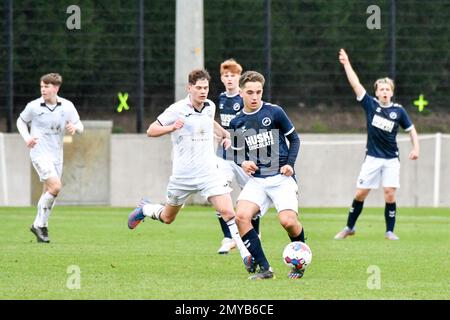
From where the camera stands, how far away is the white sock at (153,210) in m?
12.8

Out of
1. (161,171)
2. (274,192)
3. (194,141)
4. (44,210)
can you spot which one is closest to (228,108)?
(194,141)

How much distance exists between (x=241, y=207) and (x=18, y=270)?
7.21 feet

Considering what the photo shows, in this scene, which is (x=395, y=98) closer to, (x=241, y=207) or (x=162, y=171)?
(x=162, y=171)

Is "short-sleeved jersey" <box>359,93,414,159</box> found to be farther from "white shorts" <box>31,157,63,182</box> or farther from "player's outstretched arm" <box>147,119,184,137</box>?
"player's outstretched arm" <box>147,119,184,137</box>

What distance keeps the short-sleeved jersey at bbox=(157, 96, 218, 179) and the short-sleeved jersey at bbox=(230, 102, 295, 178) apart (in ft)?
3.49

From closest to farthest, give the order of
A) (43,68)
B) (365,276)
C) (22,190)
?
(365,276) → (22,190) → (43,68)

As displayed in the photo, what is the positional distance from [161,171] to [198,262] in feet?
40.9

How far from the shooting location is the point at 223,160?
14.2 meters

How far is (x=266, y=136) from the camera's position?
1080cm

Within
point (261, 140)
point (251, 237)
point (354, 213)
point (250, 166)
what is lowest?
point (354, 213)

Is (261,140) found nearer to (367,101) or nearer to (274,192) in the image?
(274,192)

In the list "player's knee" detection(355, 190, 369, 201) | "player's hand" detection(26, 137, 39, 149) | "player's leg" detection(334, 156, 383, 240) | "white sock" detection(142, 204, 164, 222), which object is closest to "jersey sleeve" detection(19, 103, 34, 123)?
"player's hand" detection(26, 137, 39, 149)

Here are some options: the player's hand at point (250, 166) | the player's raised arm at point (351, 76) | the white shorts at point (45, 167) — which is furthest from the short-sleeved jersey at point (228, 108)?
the player's hand at point (250, 166)

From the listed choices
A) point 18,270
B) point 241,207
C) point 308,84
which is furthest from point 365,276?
point 308,84
